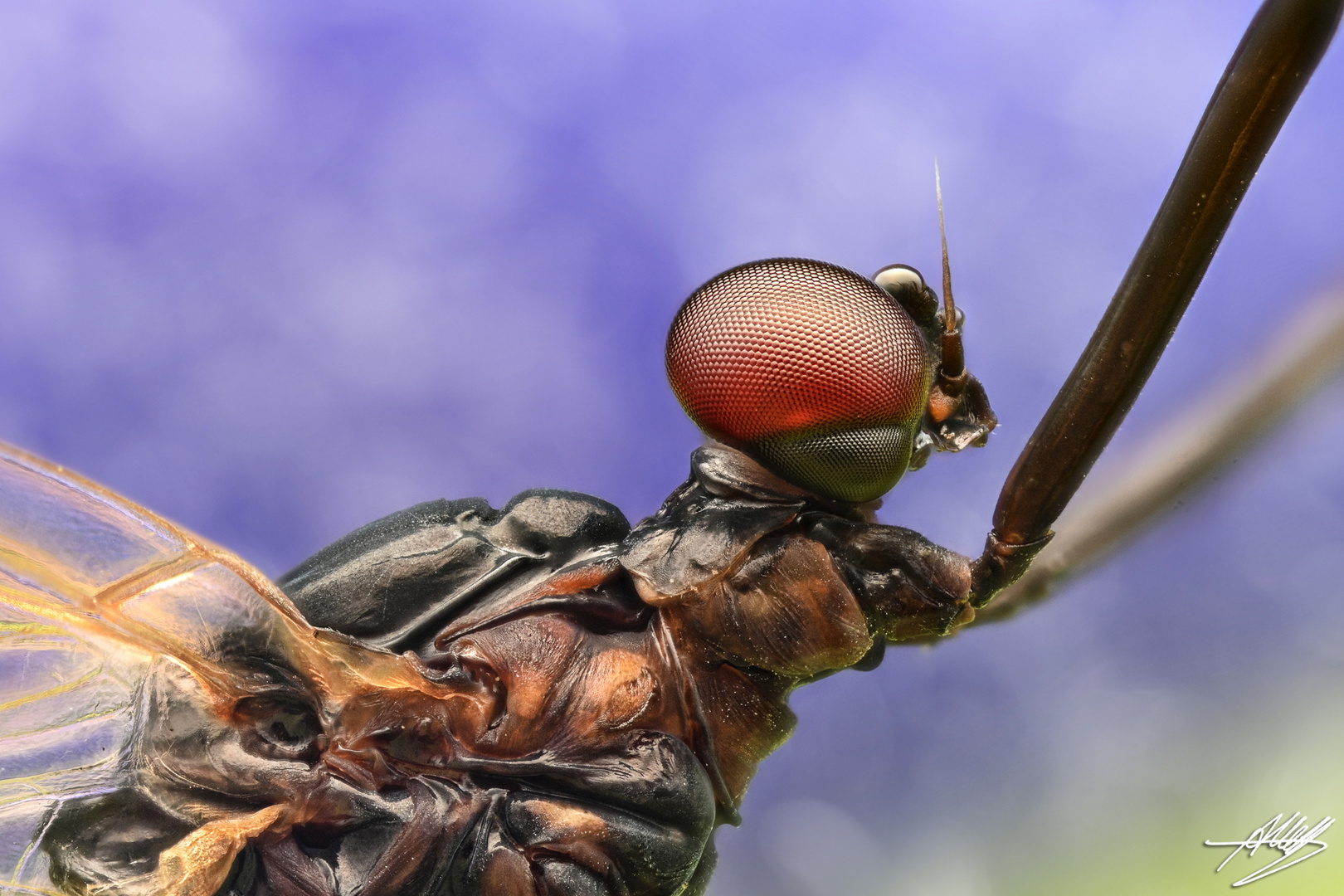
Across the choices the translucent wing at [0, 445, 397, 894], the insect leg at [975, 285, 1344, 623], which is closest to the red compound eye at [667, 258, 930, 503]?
the translucent wing at [0, 445, 397, 894]

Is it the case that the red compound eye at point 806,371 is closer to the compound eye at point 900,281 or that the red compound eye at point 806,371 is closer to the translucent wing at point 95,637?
the compound eye at point 900,281

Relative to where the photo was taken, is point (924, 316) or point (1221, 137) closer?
point (1221, 137)

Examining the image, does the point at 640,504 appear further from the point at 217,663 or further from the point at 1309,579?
the point at 217,663

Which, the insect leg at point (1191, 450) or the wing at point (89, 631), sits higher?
the insect leg at point (1191, 450)

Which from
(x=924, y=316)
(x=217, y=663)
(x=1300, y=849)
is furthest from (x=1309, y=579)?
(x=217, y=663)
